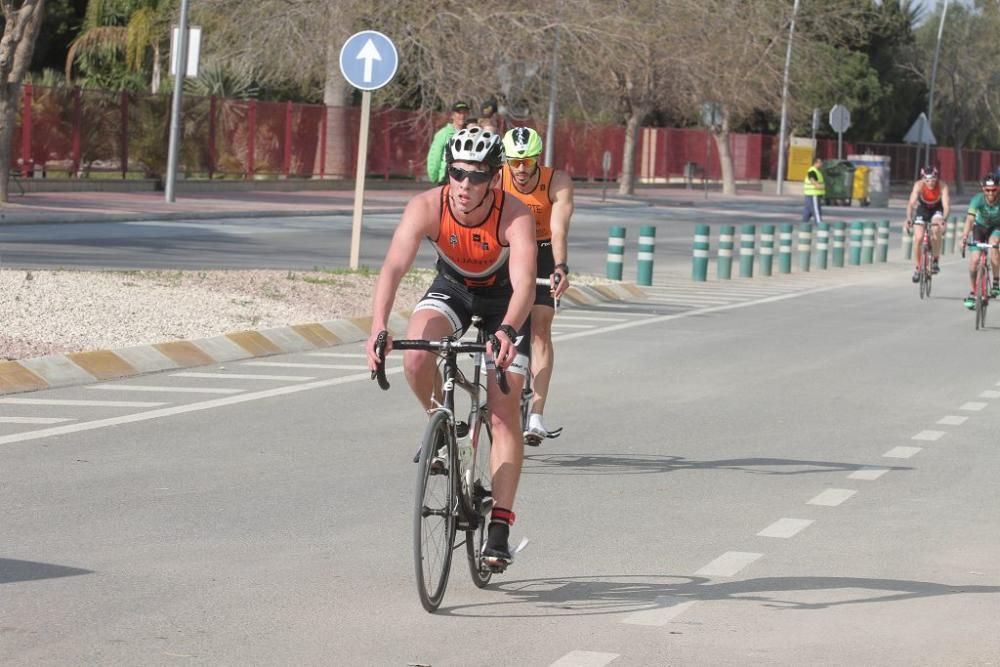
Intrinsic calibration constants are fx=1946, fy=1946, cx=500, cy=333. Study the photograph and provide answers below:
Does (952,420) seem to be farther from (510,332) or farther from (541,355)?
(510,332)

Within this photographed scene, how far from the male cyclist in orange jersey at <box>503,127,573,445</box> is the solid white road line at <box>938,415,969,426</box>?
2856 mm

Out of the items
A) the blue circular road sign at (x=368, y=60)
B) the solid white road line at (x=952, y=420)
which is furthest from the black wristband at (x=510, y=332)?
the blue circular road sign at (x=368, y=60)

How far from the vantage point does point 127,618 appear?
619cm

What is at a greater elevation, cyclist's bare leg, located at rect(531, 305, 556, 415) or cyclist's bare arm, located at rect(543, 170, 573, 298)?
cyclist's bare arm, located at rect(543, 170, 573, 298)

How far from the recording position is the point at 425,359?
686cm

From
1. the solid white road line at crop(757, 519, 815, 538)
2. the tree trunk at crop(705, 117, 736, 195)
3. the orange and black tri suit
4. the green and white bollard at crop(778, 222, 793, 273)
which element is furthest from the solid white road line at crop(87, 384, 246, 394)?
the tree trunk at crop(705, 117, 736, 195)

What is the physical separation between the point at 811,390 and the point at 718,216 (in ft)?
116

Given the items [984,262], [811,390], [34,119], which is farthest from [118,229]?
[811,390]

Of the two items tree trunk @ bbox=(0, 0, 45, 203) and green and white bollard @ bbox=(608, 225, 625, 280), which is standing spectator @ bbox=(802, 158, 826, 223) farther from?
green and white bollard @ bbox=(608, 225, 625, 280)

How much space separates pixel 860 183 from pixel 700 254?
4025 centimetres

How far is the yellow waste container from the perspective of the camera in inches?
2525

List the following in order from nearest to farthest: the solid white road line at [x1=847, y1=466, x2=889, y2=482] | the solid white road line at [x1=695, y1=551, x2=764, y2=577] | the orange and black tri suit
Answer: the orange and black tri suit → the solid white road line at [x1=695, y1=551, x2=764, y2=577] → the solid white road line at [x1=847, y1=466, x2=889, y2=482]

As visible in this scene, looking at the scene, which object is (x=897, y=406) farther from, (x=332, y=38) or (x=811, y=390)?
(x=332, y=38)

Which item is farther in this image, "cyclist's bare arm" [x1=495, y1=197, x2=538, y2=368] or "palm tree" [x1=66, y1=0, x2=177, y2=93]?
"palm tree" [x1=66, y1=0, x2=177, y2=93]
